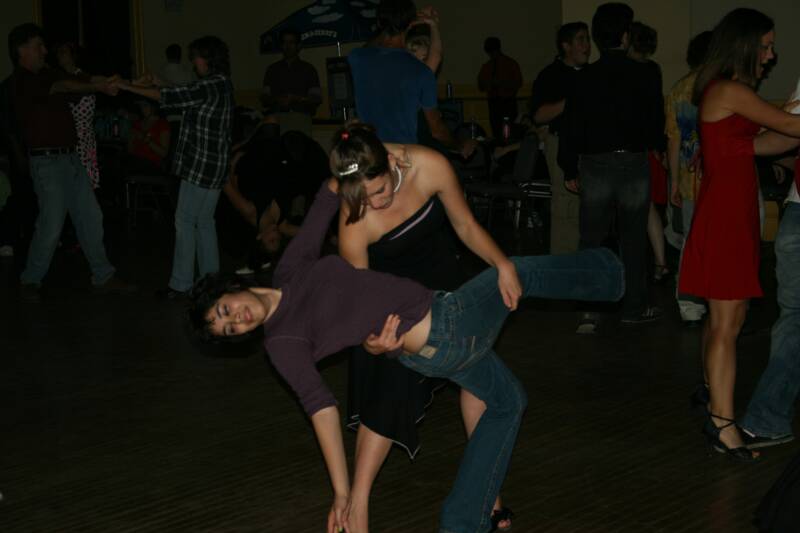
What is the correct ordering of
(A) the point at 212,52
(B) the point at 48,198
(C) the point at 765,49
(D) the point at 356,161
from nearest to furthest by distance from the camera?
(D) the point at 356,161 → (C) the point at 765,49 → (A) the point at 212,52 → (B) the point at 48,198

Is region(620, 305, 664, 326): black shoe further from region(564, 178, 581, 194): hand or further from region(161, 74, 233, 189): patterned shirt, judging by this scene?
region(161, 74, 233, 189): patterned shirt

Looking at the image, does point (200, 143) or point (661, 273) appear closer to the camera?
point (200, 143)

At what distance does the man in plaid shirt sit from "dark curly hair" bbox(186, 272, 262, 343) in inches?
173

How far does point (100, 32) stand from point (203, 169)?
11.3m

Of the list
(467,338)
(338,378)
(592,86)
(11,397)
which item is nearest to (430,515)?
(467,338)

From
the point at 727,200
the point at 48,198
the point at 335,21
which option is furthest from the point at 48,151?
the point at 335,21

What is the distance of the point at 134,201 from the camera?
12938 millimetres

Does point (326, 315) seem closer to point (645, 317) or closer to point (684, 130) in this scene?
point (684, 130)

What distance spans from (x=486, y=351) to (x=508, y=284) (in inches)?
8.2

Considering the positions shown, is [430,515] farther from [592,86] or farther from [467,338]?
[592,86]

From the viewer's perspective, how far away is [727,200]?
4367 mm

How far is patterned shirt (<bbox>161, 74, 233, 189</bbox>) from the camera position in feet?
25.3

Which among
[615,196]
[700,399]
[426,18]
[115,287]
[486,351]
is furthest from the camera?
[115,287]

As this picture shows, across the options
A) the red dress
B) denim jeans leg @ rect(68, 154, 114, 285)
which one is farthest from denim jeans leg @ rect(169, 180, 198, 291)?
the red dress
